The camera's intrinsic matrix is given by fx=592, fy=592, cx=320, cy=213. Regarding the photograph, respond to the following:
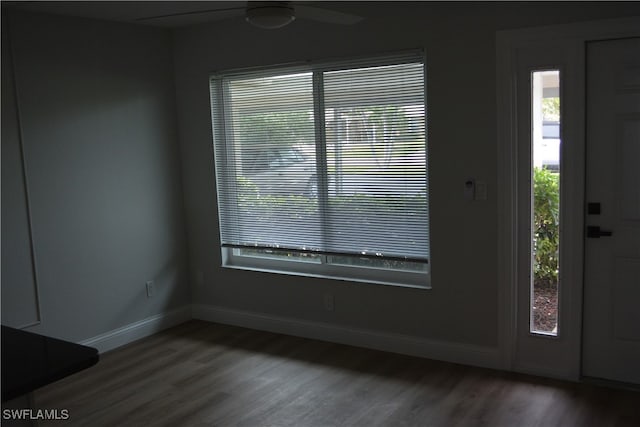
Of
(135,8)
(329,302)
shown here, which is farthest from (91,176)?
(329,302)

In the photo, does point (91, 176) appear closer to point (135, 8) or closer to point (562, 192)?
point (135, 8)

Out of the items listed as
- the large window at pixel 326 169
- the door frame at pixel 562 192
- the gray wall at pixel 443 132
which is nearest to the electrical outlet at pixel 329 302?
the gray wall at pixel 443 132

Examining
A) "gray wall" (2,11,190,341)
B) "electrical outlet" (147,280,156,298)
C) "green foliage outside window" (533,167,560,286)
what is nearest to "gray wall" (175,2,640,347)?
"green foliage outside window" (533,167,560,286)

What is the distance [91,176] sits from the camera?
428 cm

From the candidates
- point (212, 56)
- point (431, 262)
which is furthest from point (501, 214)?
point (212, 56)

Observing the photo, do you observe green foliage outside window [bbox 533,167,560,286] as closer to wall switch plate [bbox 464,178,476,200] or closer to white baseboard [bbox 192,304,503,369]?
wall switch plate [bbox 464,178,476,200]

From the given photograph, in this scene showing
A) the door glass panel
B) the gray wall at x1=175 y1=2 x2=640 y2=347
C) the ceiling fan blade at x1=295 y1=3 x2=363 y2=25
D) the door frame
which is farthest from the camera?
the gray wall at x1=175 y1=2 x2=640 y2=347

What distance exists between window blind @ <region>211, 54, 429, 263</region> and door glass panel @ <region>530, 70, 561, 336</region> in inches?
27.2

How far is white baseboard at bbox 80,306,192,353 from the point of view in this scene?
438cm

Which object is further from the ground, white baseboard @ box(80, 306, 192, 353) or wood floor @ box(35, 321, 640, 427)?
white baseboard @ box(80, 306, 192, 353)

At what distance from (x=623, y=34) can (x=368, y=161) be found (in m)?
1.69

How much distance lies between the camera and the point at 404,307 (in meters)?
4.06

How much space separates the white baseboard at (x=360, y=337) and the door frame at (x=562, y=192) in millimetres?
184

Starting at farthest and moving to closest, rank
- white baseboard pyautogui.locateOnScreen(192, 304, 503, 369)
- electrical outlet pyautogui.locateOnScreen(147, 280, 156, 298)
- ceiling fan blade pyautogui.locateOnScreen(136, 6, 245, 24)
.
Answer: electrical outlet pyautogui.locateOnScreen(147, 280, 156, 298) < ceiling fan blade pyautogui.locateOnScreen(136, 6, 245, 24) < white baseboard pyautogui.locateOnScreen(192, 304, 503, 369)
